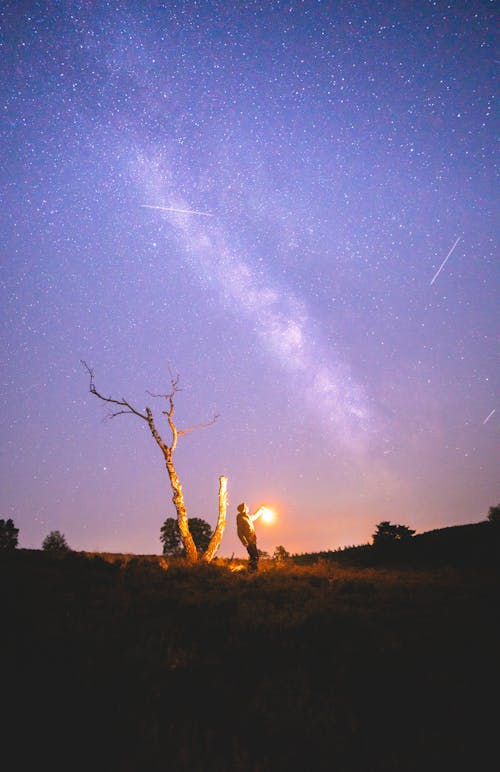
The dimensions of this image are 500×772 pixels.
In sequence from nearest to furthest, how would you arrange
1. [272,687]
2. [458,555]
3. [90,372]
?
1. [272,687]
2. [458,555]
3. [90,372]

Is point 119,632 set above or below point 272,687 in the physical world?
above

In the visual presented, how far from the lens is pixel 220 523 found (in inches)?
629

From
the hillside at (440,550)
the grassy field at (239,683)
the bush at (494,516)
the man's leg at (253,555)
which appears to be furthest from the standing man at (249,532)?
the bush at (494,516)

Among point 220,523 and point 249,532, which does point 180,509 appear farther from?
point 249,532

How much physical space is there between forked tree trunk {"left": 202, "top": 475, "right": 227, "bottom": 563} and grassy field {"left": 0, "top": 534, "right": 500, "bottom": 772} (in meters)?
7.95

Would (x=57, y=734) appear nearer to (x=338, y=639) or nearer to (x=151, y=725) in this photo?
(x=151, y=725)

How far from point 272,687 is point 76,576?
21.8 feet

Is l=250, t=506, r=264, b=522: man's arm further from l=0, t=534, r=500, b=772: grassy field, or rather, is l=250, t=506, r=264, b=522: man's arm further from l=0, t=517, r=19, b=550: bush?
l=0, t=517, r=19, b=550: bush

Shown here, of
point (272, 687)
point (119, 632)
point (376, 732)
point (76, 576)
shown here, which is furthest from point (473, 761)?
point (76, 576)

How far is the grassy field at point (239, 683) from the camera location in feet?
9.59

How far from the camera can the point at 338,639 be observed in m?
5.54

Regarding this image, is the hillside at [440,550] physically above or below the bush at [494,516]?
below

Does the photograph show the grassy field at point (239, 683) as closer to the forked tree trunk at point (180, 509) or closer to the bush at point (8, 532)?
the forked tree trunk at point (180, 509)

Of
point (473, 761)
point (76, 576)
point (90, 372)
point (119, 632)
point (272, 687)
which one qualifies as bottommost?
point (473, 761)
